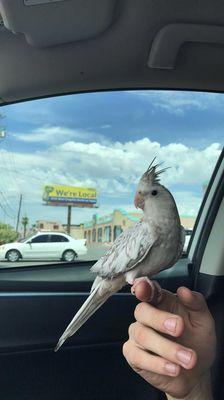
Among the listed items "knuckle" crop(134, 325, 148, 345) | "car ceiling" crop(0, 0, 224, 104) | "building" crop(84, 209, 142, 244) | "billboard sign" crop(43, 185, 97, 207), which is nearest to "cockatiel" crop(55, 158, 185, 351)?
"knuckle" crop(134, 325, 148, 345)

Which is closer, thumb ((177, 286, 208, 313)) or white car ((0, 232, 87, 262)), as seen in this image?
thumb ((177, 286, 208, 313))

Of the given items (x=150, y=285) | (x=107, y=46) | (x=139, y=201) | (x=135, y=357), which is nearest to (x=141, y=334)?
(x=135, y=357)

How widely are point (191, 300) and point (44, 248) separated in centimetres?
113

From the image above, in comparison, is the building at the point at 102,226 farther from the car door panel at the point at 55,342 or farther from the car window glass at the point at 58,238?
the car door panel at the point at 55,342

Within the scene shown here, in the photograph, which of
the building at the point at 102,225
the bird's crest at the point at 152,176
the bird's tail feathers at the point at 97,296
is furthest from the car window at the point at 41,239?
the bird's crest at the point at 152,176

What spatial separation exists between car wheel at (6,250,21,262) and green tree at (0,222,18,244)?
80mm

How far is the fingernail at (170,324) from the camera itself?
1010mm

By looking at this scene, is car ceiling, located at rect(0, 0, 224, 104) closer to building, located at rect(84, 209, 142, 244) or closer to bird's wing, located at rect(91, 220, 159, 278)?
building, located at rect(84, 209, 142, 244)

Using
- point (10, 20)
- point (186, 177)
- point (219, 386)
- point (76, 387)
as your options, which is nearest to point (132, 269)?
point (10, 20)

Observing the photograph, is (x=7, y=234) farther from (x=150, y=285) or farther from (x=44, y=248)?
(x=150, y=285)

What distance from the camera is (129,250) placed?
1000 mm

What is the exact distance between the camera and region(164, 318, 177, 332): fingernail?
1.01 m

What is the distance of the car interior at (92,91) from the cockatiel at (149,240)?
2.32ft

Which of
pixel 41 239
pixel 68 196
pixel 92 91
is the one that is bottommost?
pixel 41 239
